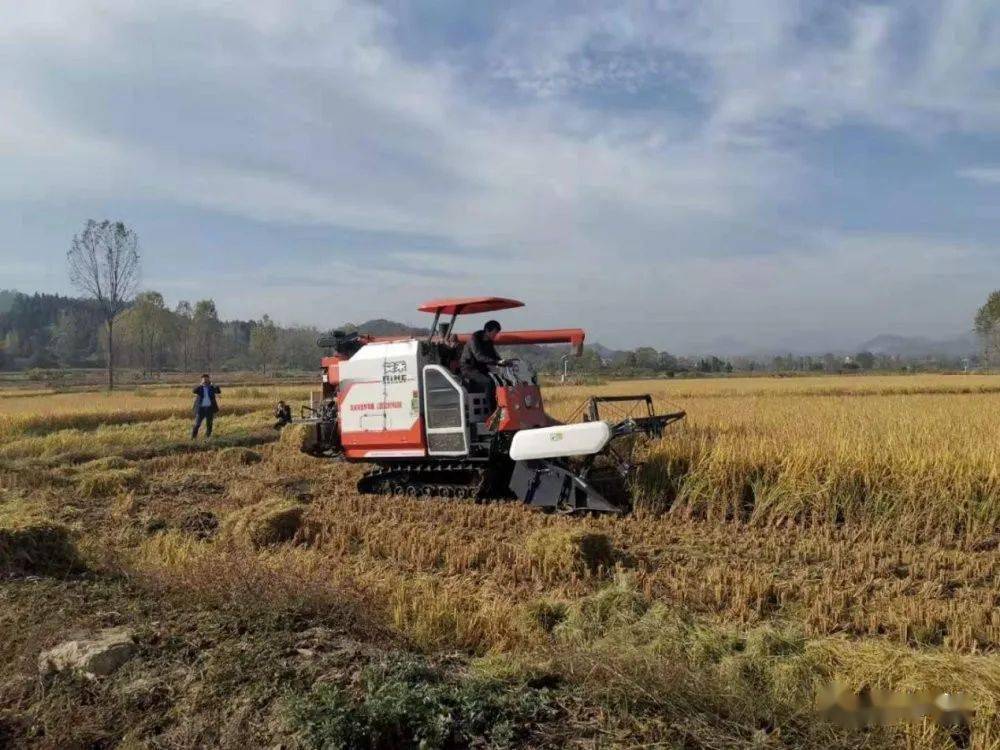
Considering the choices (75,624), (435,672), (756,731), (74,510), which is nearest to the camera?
(756,731)

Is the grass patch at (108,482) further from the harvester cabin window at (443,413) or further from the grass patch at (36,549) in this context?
the grass patch at (36,549)

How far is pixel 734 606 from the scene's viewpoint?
18.3 feet

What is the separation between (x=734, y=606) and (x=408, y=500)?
18.3 ft

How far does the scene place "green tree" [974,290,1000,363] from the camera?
68688mm

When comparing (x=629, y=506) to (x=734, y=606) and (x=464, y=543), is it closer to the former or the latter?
(x=464, y=543)

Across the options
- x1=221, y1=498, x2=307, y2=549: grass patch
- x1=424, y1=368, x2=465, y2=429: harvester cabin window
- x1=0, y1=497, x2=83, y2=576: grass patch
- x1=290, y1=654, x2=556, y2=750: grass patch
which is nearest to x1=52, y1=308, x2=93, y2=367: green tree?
x1=424, y1=368, x2=465, y2=429: harvester cabin window

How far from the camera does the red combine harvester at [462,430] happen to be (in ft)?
29.8

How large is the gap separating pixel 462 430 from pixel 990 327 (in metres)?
77.4

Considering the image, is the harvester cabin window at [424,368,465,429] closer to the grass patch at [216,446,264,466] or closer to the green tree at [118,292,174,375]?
the grass patch at [216,446,264,466]

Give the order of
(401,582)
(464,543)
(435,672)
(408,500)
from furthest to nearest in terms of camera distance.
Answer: (408,500)
(464,543)
(401,582)
(435,672)

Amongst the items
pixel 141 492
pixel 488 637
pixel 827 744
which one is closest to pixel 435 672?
pixel 488 637

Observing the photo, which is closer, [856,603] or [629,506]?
[856,603]

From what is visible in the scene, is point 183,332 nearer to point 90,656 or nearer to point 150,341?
point 150,341

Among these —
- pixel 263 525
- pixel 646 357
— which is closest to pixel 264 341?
pixel 646 357
